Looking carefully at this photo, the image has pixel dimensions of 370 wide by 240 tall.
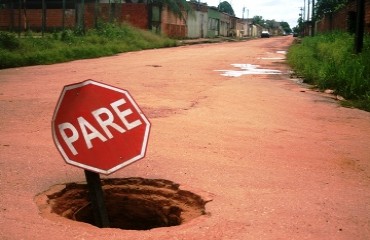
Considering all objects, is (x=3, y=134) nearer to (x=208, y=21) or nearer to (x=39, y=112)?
(x=39, y=112)

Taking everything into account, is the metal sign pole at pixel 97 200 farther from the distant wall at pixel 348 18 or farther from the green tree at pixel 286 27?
→ the green tree at pixel 286 27

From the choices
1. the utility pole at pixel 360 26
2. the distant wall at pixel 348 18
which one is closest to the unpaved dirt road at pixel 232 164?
the utility pole at pixel 360 26

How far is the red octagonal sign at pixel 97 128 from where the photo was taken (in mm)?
2541

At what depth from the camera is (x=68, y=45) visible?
17250 mm

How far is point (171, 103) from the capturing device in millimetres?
6859

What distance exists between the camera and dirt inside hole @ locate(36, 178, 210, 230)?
305cm

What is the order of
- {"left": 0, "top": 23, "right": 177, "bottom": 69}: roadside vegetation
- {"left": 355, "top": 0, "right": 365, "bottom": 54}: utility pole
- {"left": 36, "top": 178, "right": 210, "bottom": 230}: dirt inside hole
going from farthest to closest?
{"left": 0, "top": 23, "right": 177, "bottom": 69}: roadside vegetation
{"left": 355, "top": 0, "right": 365, "bottom": 54}: utility pole
{"left": 36, "top": 178, "right": 210, "bottom": 230}: dirt inside hole

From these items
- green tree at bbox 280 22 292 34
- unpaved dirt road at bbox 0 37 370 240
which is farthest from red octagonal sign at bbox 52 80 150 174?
green tree at bbox 280 22 292 34

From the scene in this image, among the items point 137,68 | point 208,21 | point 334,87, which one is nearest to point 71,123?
point 334,87

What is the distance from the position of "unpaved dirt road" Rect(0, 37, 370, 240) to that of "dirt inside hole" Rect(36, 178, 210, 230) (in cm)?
11

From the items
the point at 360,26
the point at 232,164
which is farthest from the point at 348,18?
the point at 232,164

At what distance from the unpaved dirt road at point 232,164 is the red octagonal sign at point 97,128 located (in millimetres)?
429

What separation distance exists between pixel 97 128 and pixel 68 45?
51.0 ft

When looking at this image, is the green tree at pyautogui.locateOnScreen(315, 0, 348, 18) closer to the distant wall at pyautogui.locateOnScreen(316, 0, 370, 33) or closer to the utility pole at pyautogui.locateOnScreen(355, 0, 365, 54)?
the distant wall at pyautogui.locateOnScreen(316, 0, 370, 33)
